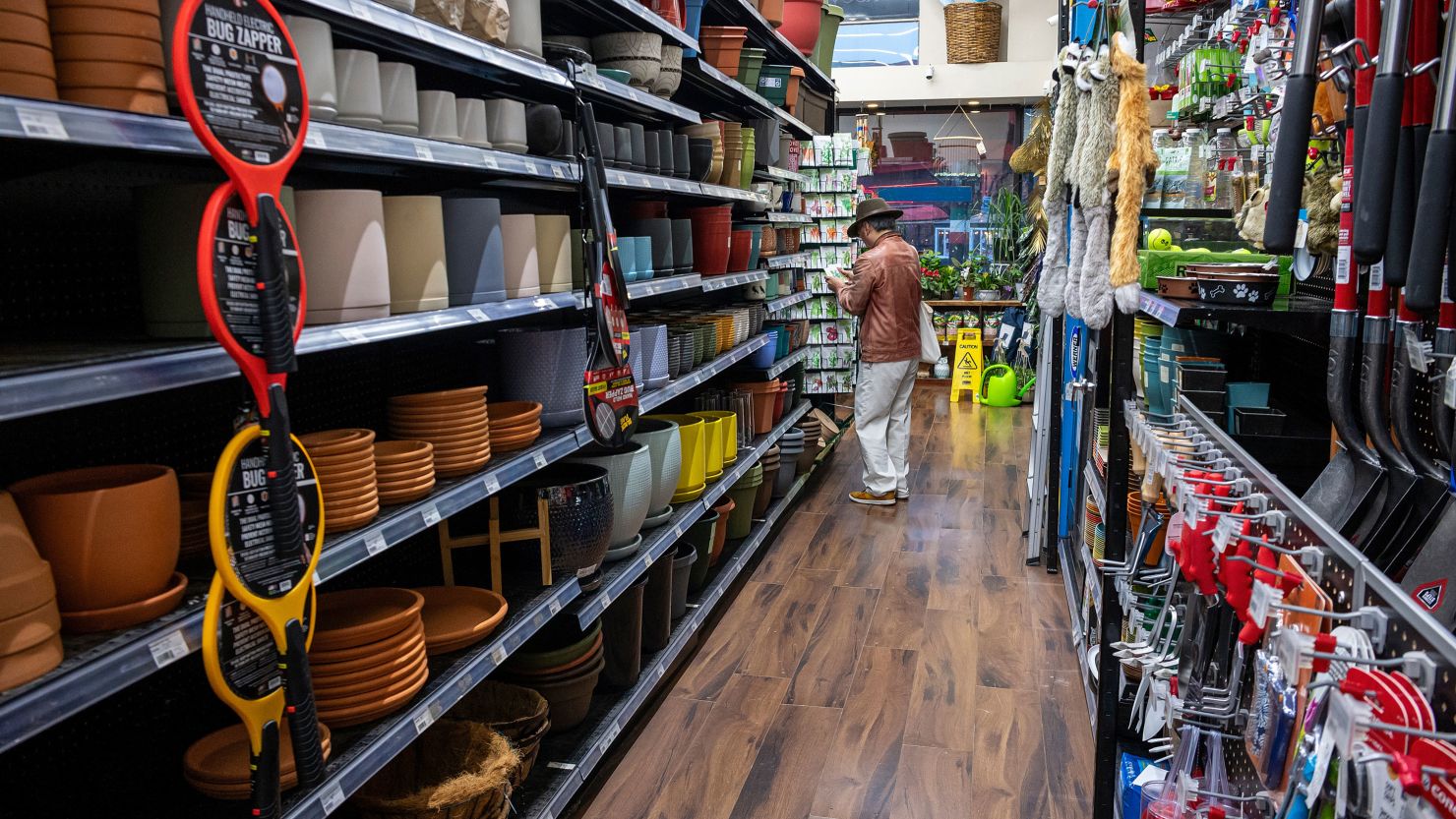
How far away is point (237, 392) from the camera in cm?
228

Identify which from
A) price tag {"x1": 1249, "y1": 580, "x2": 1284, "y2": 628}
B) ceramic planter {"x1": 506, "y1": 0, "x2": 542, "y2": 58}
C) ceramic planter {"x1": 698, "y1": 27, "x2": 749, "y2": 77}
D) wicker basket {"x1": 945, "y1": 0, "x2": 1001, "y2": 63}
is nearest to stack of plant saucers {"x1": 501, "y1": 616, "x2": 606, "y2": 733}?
ceramic planter {"x1": 506, "y1": 0, "x2": 542, "y2": 58}

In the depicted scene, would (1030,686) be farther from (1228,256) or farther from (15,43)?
(15,43)

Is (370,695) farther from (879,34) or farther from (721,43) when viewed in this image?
(879,34)

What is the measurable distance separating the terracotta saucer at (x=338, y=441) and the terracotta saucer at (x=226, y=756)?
487 millimetres

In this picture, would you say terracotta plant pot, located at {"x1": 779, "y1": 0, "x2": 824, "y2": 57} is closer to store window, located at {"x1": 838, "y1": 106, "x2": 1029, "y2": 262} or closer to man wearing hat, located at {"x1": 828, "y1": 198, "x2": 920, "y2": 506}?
man wearing hat, located at {"x1": 828, "y1": 198, "x2": 920, "y2": 506}

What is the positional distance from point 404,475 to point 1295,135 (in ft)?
5.53

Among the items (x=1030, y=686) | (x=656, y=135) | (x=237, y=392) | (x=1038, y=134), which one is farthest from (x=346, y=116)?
(x=1038, y=134)

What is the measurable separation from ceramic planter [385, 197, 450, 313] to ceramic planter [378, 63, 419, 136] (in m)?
0.15

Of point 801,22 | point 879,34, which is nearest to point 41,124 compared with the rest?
point 801,22

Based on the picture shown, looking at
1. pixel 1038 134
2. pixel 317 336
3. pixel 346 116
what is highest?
pixel 1038 134

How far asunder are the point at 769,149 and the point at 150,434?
12.2 feet

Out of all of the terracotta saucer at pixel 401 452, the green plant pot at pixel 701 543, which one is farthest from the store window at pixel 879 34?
the terracotta saucer at pixel 401 452

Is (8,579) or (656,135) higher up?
(656,135)

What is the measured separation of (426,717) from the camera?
2109mm
